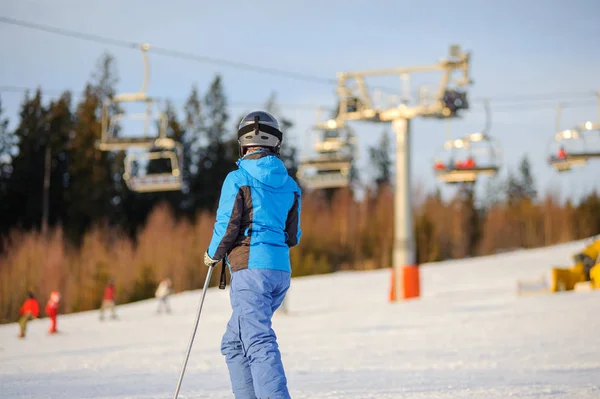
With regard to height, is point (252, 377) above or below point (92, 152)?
below

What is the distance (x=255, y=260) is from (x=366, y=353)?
5710 millimetres

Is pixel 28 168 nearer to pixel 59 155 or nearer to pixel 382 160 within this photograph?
pixel 59 155

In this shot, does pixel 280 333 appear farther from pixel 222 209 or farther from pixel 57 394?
pixel 222 209

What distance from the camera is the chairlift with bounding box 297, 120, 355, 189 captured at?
21.8 m

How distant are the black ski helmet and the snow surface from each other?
6.63 feet

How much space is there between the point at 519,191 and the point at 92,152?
6344 cm

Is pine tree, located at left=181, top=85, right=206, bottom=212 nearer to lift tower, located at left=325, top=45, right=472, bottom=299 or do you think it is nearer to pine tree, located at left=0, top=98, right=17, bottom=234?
pine tree, located at left=0, top=98, right=17, bottom=234

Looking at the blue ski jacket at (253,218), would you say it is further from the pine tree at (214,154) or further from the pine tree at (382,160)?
the pine tree at (382,160)

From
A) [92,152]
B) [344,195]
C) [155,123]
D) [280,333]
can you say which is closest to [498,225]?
[344,195]

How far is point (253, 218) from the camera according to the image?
14.8 ft

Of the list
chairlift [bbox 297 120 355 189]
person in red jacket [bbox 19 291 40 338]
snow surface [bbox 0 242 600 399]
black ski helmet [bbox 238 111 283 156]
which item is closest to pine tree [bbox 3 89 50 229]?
snow surface [bbox 0 242 600 399]

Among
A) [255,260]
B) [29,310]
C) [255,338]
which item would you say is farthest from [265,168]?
[29,310]

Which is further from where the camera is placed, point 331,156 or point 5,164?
point 5,164

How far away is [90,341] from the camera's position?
568 inches
